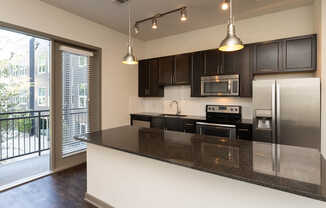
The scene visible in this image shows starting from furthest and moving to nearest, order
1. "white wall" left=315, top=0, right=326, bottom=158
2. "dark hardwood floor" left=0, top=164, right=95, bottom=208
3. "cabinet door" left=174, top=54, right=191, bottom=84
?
"cabinet door" left=174, top=54, right=191, bottom=84 → "white wall" left=315, top=0, right=326, bottom=158 → "dark hardwood floor" left=0, top=164, right=95, bottom=208

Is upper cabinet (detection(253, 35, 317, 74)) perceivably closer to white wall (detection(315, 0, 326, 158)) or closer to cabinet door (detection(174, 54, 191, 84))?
white wall (detection(315, 0, 326, 158))

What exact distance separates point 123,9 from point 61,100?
2.01 m

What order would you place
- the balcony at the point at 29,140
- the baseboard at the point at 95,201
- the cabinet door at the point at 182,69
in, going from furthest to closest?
the cabinet door at the point at 182,69 → the balcony at the point at 29,140 → the baseboard at the point at 95,201

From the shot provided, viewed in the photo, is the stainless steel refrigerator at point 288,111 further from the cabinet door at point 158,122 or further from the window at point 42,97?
the window at point 42,97

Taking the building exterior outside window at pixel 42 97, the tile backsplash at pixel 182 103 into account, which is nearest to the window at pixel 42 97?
the building exterior outside window at pixel 42 97

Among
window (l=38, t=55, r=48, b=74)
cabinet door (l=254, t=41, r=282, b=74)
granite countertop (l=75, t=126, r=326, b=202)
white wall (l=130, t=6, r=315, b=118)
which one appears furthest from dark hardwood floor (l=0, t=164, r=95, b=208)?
cabinet door (l=254, t=41, r=282, b=74)

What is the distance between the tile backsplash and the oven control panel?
0.82 feet

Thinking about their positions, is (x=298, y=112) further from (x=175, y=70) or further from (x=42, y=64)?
(x=42, y=64)

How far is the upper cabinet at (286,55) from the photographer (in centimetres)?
273

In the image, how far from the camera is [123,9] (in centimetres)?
305

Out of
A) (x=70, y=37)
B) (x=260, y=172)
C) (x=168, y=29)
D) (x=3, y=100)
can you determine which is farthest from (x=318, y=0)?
(x=3, y=100)

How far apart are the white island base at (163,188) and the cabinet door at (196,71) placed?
240 cm

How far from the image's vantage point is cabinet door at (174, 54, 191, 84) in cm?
388

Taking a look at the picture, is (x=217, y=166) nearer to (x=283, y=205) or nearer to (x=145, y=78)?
(x=283, y=205)
